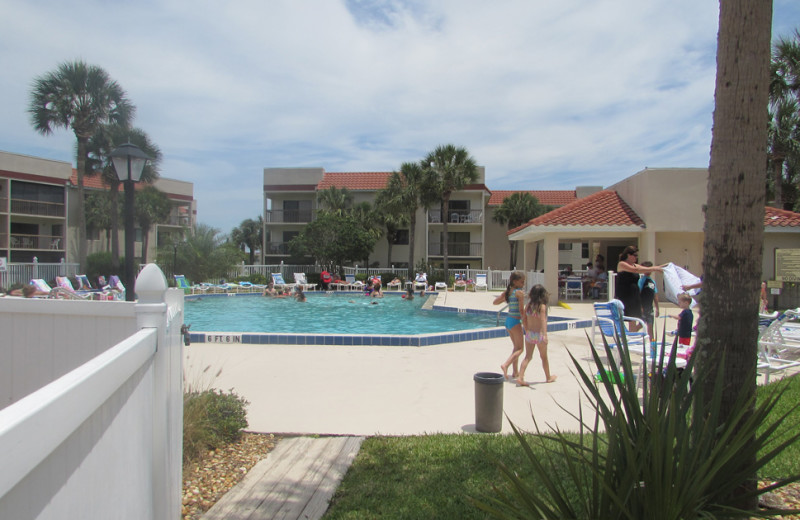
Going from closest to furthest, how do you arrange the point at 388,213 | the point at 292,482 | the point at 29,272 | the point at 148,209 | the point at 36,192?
1. the point at 292,482
2. the point at 29,272
3. the point at 36,192
4. the point at 388,213
5. the point at 148,209

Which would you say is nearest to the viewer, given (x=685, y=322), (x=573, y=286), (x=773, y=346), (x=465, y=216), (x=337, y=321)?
(x=685, y=322)

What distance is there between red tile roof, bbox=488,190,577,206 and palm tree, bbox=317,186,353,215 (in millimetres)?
10502

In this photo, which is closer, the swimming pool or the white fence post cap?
the white fence post cap

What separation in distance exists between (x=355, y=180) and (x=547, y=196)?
1486cm

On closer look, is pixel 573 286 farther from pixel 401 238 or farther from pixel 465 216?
pixel 401 238

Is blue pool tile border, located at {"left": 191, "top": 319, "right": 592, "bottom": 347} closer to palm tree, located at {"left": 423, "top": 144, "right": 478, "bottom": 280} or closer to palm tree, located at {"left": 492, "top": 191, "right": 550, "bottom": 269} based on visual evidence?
palm tree, located at {"left": 423, "top": 144, "right": 478, "bottom": 280}

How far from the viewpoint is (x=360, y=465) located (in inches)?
153

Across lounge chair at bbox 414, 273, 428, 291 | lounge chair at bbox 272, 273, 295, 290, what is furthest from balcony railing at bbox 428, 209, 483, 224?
lounge chair at bbox 272, 273, 295, 290

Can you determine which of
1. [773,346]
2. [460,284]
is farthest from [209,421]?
[460,284]

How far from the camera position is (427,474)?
12.1 ft

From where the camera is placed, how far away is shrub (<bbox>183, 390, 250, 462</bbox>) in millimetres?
3834

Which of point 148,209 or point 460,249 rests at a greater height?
point 148,209

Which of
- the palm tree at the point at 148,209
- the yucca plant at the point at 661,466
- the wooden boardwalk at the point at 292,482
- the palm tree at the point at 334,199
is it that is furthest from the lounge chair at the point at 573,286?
the palm tree at the point at 148,209

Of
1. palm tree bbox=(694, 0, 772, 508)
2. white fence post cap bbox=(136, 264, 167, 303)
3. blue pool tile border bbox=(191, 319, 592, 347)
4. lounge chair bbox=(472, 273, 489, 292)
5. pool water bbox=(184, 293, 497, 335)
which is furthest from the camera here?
lounge chair bbox=(472, 273, 489, 292)
